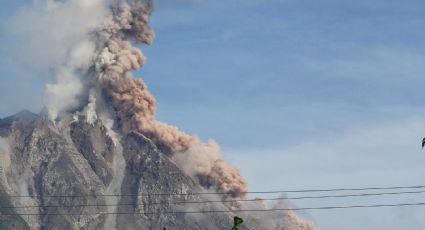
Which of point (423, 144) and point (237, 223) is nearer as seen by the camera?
point (423, 144)

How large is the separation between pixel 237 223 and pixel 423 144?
2079cm

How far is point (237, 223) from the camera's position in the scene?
306 ft

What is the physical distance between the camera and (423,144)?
275 ft
